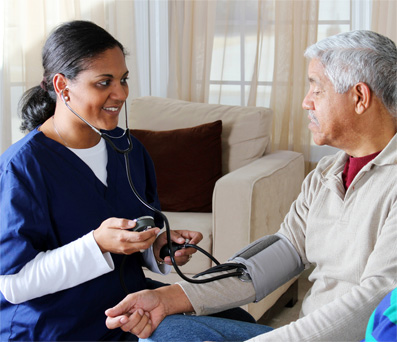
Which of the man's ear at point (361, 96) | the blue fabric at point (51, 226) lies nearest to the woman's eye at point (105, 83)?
the blue fabric at point (51, 226)

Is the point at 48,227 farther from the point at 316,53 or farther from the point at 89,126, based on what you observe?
the point at 316,53

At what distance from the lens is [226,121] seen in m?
2.75

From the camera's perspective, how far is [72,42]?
1.40 metres

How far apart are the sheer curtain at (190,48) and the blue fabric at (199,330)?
2217mm

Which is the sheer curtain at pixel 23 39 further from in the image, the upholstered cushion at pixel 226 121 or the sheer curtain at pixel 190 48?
the upholstered cushion at pixel 226 121

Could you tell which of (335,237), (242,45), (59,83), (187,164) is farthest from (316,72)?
(242,45)

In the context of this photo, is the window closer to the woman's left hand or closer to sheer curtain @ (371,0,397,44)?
sheer curtain @ (371,0,397,44)

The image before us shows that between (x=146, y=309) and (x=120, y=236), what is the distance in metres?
0.16

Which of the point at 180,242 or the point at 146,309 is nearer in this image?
the point at 146,309

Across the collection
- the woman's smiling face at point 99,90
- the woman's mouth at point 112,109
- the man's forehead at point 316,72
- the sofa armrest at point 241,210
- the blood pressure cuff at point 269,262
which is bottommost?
the sofa armrest at point 241,210

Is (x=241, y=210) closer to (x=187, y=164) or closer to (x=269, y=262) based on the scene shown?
(x=187, y=164)

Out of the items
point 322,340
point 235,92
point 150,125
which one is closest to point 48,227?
point 322,340

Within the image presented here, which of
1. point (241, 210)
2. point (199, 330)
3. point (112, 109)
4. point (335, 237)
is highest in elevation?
point (112, 109)

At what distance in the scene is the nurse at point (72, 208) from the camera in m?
1.23
